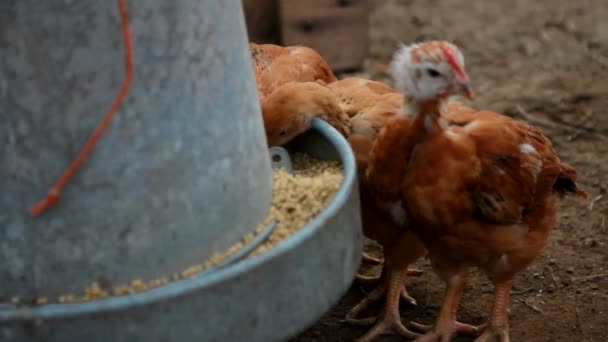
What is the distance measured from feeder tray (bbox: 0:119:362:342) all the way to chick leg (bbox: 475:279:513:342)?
106 cm

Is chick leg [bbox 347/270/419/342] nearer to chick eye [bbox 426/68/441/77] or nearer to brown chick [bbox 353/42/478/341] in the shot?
brown chick [bbox 353/42/478/341]


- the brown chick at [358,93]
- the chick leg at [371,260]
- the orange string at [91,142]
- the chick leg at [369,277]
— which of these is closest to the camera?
the orange string at [91,142]

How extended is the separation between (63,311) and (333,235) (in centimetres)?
66

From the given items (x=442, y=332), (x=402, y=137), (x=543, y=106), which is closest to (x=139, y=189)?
(x=402, y=137)

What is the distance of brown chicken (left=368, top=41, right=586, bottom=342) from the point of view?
2.83 meters

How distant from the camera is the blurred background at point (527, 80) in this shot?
3543 millimetres

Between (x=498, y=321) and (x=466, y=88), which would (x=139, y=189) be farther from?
(x=498, y=321)

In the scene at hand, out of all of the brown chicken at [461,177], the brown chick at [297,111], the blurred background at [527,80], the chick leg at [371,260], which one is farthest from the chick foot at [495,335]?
the brown chick at [297,111]

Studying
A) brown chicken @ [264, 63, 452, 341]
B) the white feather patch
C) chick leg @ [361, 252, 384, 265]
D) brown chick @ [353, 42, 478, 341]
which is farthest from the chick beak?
chick leg @ [361, 252, 384, 265]

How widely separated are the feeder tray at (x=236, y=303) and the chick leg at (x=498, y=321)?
1.06 meters

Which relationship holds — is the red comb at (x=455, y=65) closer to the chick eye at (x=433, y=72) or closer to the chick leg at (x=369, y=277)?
the chick eye at (x=433, y=72)

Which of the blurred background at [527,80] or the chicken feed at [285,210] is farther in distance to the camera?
the blurred background at [527,80]

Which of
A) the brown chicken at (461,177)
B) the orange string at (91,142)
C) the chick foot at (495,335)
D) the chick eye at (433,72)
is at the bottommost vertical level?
the chick foot at (495,335)

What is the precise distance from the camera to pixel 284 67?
3.59m
